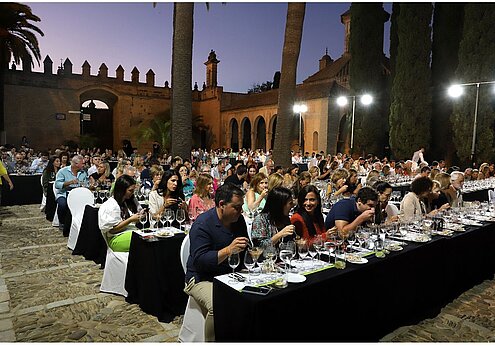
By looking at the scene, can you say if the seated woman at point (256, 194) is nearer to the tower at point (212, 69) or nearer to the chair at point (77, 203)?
the chair at point (77, 203)

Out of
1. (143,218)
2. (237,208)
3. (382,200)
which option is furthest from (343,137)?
(237,208)

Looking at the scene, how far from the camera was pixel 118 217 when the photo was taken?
186 inches

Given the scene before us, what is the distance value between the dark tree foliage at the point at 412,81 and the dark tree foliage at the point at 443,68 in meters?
1.67

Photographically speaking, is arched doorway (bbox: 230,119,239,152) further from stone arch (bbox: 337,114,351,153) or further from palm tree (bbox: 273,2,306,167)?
palm tree (bbox: 273,2,306,167)

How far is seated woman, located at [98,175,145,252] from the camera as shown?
185 inches

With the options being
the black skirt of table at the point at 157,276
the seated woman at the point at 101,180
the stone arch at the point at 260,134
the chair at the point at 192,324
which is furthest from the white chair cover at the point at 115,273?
the stone arch at the point at 260,134

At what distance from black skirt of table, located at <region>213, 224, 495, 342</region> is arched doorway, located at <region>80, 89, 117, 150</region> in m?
27.3

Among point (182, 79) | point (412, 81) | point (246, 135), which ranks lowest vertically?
point (246, 135)

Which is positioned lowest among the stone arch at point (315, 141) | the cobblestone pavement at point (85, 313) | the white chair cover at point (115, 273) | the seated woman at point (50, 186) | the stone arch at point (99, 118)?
the cobblestone pavement at point (85, 313)

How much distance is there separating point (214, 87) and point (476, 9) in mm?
19604

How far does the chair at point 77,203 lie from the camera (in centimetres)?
655

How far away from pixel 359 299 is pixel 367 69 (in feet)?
71.8

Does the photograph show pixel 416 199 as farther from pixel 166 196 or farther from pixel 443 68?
pixel 443 68

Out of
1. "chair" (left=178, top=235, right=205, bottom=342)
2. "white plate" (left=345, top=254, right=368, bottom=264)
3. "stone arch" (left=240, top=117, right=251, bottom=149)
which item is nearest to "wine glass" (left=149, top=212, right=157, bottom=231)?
"chair" (left=178, top=235, right=205, bottom=342)
